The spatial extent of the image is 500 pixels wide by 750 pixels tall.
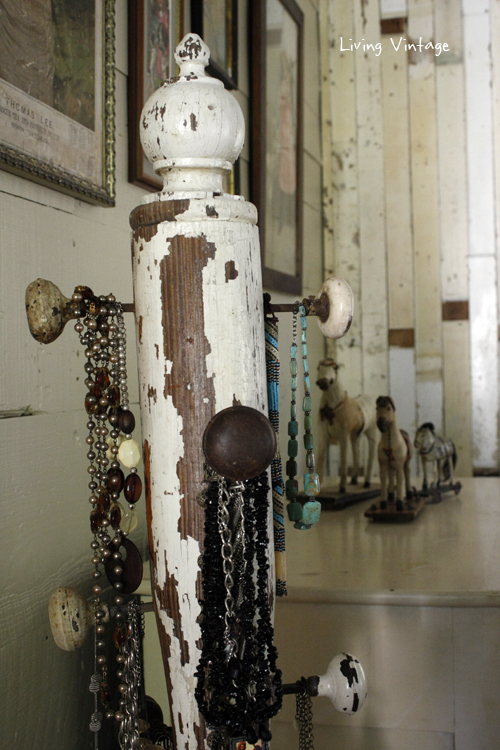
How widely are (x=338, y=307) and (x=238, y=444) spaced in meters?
0.17

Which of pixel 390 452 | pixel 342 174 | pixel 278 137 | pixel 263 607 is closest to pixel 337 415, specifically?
pixel 390 452

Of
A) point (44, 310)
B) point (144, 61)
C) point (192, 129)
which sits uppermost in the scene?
point (144, 61)

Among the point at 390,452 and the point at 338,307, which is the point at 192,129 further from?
the point at 390,452

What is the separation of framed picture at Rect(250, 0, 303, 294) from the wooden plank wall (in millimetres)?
444

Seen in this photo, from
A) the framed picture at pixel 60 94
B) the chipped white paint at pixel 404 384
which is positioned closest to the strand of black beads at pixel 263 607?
the framed picture at pixel 60 94

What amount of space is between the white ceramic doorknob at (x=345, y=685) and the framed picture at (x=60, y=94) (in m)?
0.61

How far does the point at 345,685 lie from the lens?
0.61m

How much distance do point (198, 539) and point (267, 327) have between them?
19 centimetres

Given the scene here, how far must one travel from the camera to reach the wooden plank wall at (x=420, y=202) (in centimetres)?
238

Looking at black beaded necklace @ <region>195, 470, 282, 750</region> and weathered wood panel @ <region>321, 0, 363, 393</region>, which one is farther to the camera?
weathered wood panel @ <region>321, 0, 363, 393</region>

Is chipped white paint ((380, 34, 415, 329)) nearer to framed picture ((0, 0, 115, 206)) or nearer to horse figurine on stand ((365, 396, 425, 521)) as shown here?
horse figurine on stand ((365, 396, 425, 521))

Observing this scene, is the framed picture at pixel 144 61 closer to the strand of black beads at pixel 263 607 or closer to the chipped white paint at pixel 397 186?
the strand of black beads at pixel 263 607

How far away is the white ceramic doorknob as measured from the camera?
24.1 inches

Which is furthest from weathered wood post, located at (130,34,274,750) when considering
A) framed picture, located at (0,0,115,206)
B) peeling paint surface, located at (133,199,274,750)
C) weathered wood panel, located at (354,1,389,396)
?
weathered wood panel, located at (354,1,389,396)
